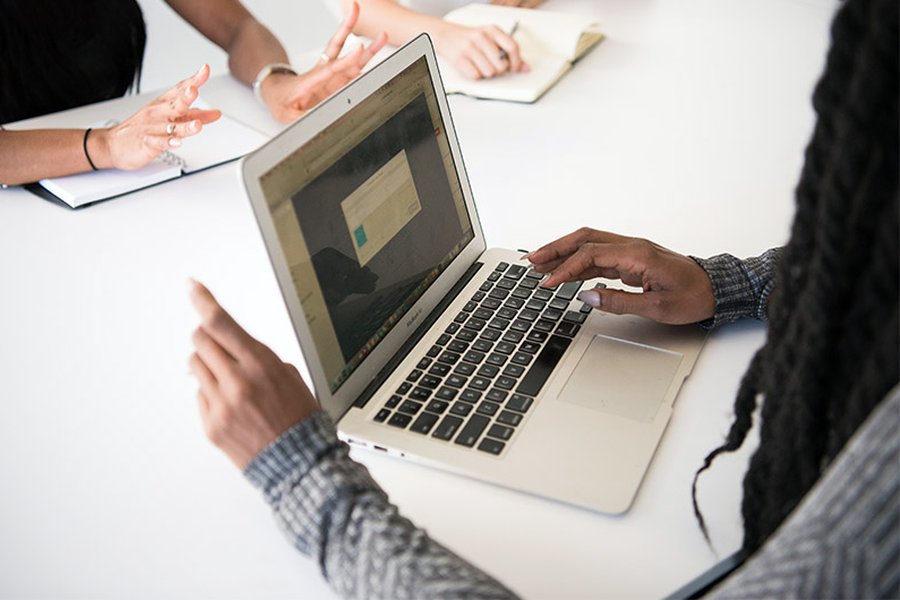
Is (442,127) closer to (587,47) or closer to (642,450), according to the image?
(642,450)

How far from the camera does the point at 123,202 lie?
1283 millimetres

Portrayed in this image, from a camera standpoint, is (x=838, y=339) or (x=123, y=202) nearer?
(x=838, y=339)

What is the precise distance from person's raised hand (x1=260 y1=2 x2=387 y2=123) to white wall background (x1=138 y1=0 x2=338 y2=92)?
180cm

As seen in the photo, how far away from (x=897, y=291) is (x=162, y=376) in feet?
2.29

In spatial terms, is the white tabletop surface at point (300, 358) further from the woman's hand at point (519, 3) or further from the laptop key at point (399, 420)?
the woman's hand at point (519, 3)

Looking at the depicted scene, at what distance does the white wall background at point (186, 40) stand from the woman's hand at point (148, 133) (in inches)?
79.1

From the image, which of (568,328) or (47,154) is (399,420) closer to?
(568,328)

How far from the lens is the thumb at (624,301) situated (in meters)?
0.93

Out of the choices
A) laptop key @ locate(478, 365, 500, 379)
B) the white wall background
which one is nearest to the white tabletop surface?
laptop key @ locate(478, 365, 500, 379)

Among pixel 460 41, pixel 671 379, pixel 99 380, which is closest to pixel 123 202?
pixel 99 380

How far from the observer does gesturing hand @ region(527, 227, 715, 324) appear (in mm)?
931

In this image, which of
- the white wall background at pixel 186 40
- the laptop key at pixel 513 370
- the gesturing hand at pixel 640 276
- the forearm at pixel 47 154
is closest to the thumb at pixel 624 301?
the gesturing hand at pixel 640 276

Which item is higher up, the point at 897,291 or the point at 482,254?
the point at 897,291

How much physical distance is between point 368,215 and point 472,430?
22cm
